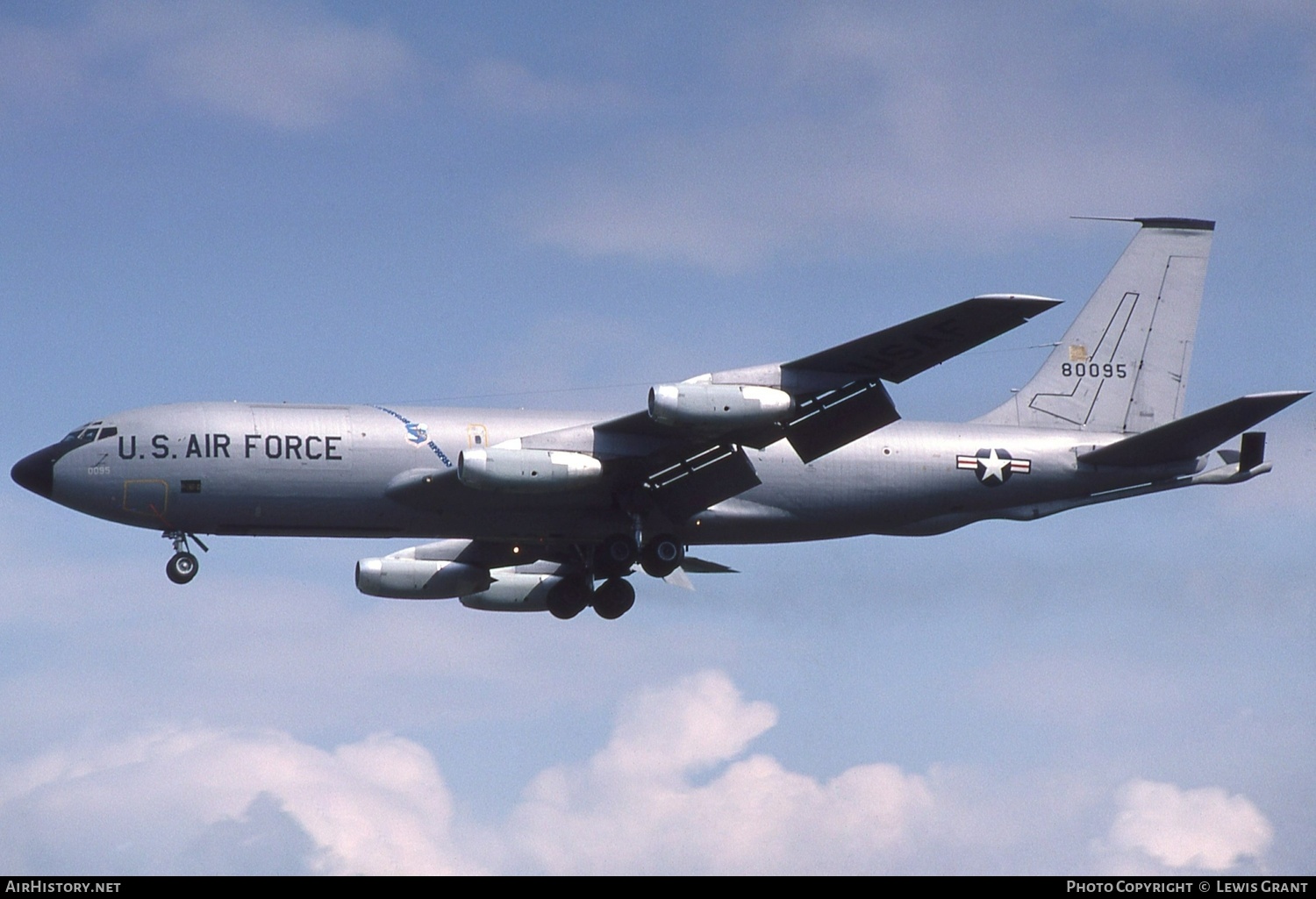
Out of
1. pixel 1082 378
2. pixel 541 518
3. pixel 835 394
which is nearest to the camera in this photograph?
pixel 835 394

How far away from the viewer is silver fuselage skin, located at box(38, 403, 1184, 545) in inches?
1666

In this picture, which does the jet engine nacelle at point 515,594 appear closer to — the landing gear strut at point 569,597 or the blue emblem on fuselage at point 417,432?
the landing gear strut at point 569,597

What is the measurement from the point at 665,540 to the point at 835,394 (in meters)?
6.35

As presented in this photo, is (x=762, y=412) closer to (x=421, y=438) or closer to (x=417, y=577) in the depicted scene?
(x=421, y=438)

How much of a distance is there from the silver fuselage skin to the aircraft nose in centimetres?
13

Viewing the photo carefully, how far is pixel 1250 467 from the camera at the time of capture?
4503cm

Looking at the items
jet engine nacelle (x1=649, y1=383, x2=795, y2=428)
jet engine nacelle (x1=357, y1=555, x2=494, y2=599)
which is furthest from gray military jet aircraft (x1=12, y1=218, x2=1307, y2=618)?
jet engine nacelle (x1=357, y1=555, x2=494, y2=599)

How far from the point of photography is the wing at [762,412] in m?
38.6

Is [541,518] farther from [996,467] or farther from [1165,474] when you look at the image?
[1165,474]

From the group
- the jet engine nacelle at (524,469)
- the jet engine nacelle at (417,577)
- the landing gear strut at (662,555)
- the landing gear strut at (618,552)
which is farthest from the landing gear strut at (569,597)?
the jet engine nacelle at (524,469)
